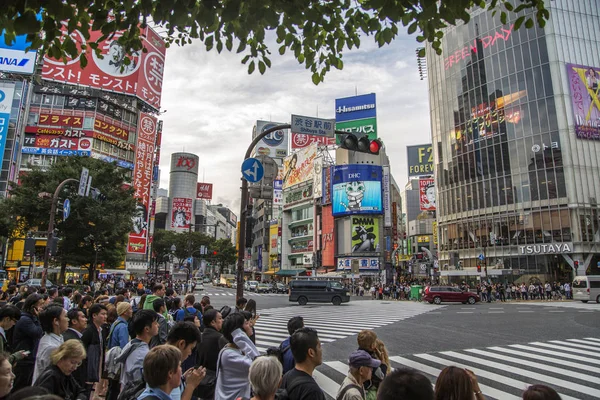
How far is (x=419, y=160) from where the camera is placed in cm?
9369

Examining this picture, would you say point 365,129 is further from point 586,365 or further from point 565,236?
point 586,365

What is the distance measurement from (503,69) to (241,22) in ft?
177

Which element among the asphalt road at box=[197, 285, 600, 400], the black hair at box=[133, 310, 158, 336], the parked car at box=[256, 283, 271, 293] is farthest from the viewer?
the parked car at box=[256, 283, 271, 293]

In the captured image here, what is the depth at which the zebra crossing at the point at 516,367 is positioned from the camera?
7.14 metres

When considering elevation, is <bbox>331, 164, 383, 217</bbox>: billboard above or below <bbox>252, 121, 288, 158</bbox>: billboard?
below

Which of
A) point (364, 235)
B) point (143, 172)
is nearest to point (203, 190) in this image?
point (143, 172)

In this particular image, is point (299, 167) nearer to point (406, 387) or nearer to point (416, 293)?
point (416, 293)

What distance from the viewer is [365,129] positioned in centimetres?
6384

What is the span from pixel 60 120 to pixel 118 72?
1038 centimetres

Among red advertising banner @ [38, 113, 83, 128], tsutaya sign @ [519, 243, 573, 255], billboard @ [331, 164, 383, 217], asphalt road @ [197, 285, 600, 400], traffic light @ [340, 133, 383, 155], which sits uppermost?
red advertising banner @ [38, 113, 83, 128]

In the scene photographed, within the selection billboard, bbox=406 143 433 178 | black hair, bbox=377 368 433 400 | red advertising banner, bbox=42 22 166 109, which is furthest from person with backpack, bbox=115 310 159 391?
billboard, bbox=406 143 433 178

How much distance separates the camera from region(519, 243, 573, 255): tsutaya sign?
41.2 meters

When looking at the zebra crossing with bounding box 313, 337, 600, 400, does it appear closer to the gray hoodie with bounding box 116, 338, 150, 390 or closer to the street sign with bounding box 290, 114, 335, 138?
the gray hoodie with bounding box 116, 338, 150, 390

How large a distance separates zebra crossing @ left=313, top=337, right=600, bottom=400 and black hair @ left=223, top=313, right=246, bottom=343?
134 inches
